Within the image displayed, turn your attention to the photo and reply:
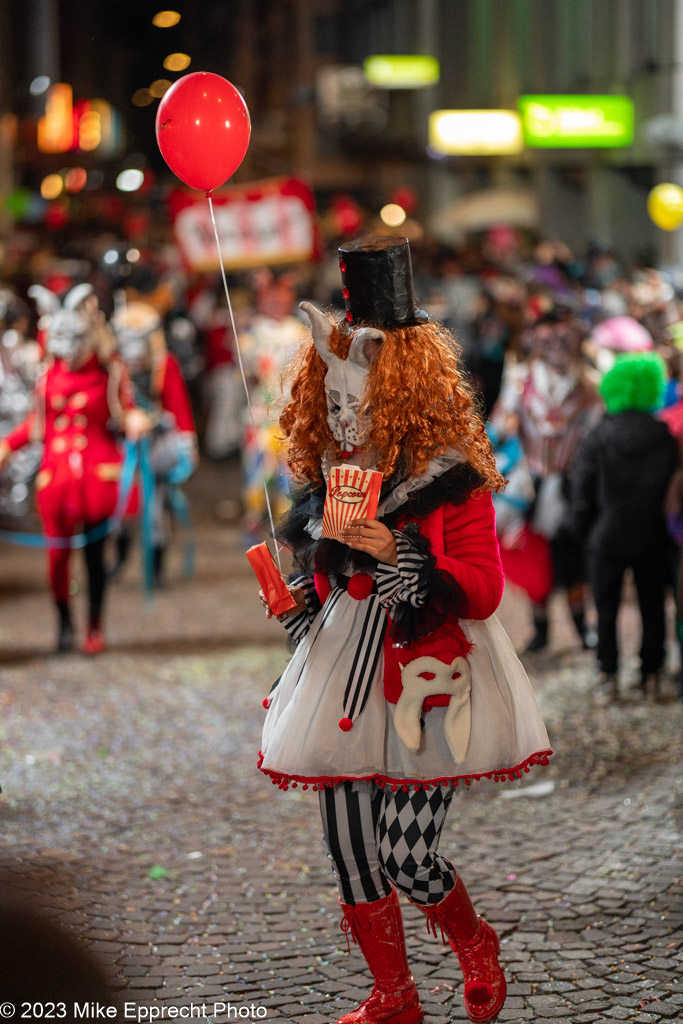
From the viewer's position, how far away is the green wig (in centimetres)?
701

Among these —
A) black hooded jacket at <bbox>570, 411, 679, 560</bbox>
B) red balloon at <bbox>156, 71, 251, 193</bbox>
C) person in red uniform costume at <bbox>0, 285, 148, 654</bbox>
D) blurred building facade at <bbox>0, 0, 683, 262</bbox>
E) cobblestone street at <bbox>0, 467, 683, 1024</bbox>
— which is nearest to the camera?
red balloon at <bbox>156, 71, 251, 193</bbox>

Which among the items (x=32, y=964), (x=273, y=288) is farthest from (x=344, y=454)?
(x=273, y=288)

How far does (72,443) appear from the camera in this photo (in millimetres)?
8188

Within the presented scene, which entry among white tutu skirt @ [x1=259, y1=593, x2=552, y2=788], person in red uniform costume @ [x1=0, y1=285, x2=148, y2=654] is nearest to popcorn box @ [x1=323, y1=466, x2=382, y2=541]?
white tutu skirt @ [x1=259, y1=593, x2=552, y2=788]

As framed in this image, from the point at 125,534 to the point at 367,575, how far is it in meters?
7.60

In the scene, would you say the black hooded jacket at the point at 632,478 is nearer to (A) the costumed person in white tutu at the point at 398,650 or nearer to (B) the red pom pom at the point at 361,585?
(A) the costumed person in white tutu at the point at 398,650

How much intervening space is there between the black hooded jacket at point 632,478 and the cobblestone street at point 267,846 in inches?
33.7

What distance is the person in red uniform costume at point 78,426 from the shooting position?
8.09 metres

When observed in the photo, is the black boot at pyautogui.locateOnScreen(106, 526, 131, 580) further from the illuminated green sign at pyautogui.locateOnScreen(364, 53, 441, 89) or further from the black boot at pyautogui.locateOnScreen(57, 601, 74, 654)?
the illuminated green sign at pyautogui.locateOnScreen(364, 53, 441, 89)

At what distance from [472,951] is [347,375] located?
1548 millimetres

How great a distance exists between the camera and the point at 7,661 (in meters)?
8.34

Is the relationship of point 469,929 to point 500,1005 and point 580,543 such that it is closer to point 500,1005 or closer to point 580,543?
point 500,1005

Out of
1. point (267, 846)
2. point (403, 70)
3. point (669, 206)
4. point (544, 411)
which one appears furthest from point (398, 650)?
point (403, 70)

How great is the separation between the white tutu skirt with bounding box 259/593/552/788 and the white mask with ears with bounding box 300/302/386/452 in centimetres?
43
